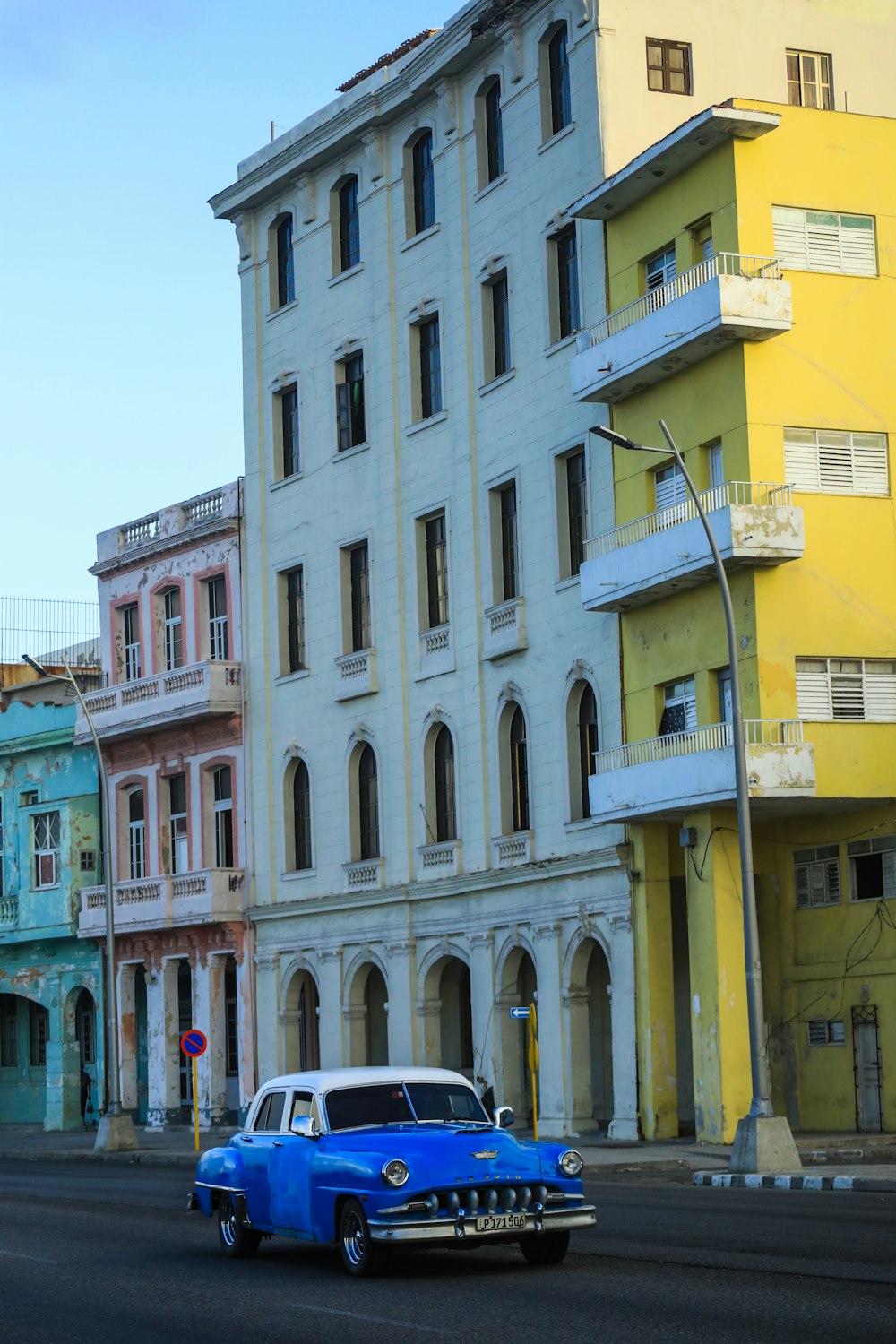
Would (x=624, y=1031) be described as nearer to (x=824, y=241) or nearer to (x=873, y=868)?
(x=873, y=868)

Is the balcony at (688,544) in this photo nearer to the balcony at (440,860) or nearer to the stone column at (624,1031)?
the stone column at (624,1031)

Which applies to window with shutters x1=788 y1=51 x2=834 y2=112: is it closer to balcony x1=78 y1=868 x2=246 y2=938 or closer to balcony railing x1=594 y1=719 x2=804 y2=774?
balcony railing x1=594 y1=719 x2=804 y2=774

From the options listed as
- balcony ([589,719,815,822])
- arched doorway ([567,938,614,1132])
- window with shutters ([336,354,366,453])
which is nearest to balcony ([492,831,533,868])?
arched doorway ([567,938,614,1132])

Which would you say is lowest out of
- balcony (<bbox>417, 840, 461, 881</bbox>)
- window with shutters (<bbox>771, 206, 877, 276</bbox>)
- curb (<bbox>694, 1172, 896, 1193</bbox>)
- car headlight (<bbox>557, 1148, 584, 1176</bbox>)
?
curb (<bbox>694, 1172, 896, 1193</bbox>)

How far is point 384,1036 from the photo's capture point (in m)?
46.3

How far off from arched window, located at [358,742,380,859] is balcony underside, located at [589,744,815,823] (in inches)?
424

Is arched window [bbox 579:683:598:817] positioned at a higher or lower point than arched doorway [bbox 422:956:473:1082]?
higher

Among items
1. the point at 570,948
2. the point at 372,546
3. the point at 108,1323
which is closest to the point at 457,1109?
the point at 108,1323

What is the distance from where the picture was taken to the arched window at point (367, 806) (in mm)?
45406

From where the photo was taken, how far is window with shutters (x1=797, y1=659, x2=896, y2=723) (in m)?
32.9

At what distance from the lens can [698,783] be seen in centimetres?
3234

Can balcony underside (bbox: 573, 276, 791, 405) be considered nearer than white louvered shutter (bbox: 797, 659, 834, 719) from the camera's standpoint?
Yes

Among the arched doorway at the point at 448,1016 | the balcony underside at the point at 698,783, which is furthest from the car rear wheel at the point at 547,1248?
the arched doorway at the point at 448,1016

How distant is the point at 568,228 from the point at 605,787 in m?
10.7
